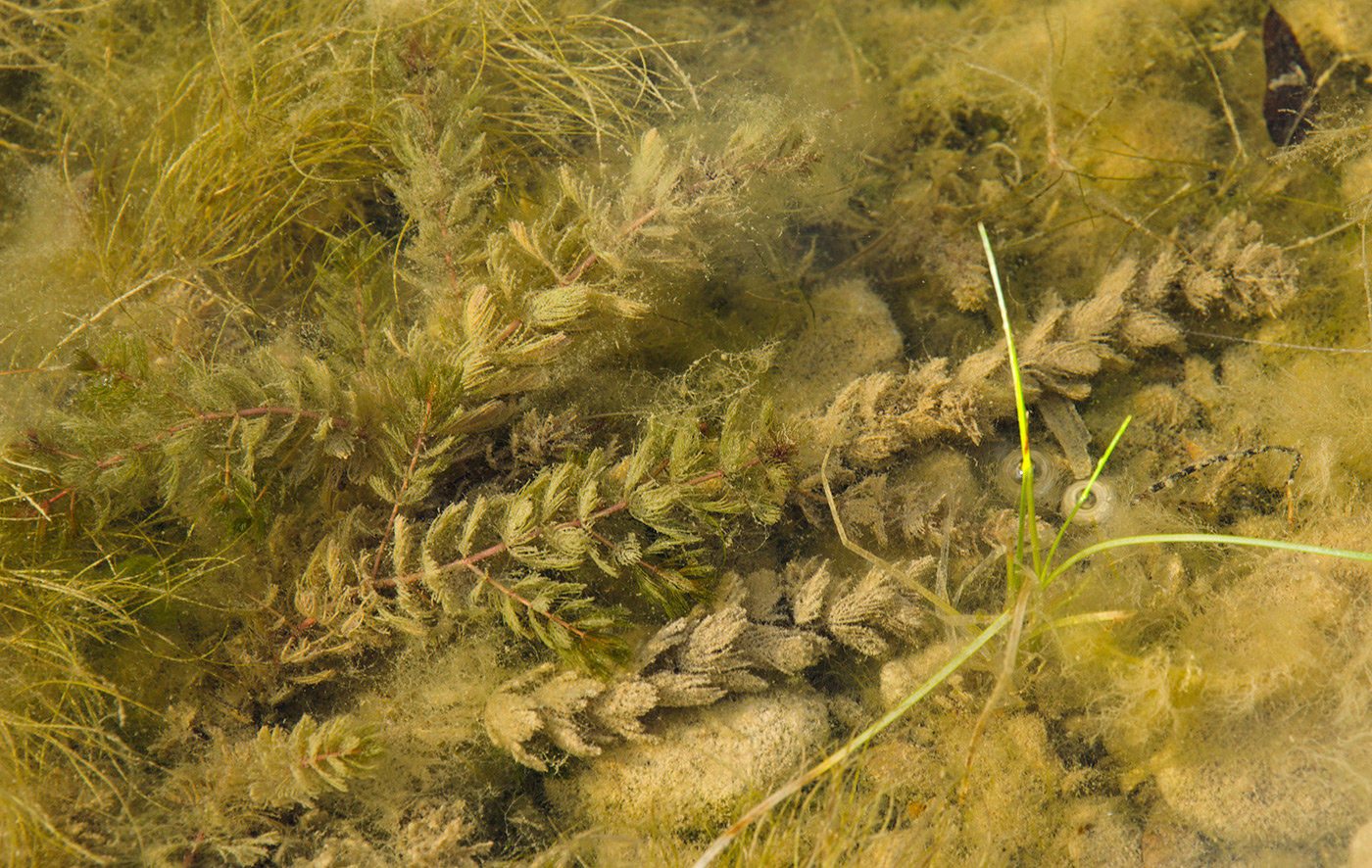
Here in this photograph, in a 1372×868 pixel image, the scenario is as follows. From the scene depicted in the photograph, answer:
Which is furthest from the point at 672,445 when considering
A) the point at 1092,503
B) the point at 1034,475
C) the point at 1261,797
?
the point at 1261,797

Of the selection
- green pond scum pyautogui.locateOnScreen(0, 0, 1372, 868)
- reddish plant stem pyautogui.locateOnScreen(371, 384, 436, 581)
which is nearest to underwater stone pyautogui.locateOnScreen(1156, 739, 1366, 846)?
green pond scum pyautogui.locateOnScreen(0, 0, 1372, 868)

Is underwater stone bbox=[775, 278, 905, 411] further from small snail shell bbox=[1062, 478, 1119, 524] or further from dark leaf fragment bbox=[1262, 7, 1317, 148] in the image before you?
dark leaf fragment bbox=[1262, 7, 1317, 148]

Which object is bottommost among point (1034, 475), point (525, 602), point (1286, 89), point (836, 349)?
point (1034, 475)

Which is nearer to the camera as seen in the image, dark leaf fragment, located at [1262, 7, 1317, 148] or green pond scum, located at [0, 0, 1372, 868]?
green pond scum, located at [0, 0, 1372, 868]

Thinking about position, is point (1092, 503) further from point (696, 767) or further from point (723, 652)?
point (696, 767)

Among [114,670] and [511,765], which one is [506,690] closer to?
[511,765]

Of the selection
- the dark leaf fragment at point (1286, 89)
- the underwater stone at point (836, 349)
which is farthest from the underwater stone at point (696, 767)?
the dark leaf fragment at point (1286, 89)
